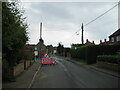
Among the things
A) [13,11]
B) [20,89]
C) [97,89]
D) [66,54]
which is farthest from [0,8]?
[66,54]

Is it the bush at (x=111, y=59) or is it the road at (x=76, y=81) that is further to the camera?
the bush at (x=111, y=59)

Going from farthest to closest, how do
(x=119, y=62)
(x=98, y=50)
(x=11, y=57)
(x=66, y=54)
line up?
1. (x=66, y=54)
2. (x=98, y=50)
3. (x=119, y=62)
4. (x=11, y=57)

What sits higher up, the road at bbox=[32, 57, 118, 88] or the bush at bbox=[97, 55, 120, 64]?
the bush at bbox=[97, 55, 120, 64]

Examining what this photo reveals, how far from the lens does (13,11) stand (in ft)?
33.1

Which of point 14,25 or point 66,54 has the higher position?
point 14,25

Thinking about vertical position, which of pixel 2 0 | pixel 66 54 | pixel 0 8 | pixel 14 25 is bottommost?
pixel 66 54

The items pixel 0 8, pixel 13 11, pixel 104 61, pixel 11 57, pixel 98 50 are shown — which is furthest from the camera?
pixel 98 50

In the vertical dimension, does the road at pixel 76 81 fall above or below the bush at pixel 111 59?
below

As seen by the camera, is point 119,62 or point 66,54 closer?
point 119,62

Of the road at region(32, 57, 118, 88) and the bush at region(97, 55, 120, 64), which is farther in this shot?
the bush at region(97, 55, 120, 64)

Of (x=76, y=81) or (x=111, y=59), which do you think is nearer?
(x=76, y=81)

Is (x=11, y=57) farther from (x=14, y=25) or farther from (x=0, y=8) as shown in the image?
(x=0, y=8)

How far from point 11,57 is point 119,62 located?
9.34m

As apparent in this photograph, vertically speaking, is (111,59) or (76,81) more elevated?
(111,59)
